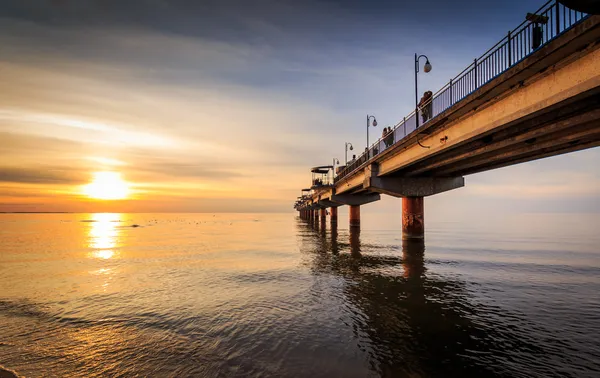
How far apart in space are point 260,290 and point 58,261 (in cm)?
2029

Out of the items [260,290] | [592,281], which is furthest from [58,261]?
[592,281]

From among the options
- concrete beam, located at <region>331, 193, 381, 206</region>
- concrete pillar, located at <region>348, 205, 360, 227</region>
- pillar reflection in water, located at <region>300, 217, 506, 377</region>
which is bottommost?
pillar reflection in water, located at <region>300, 217, 506, 377</region>

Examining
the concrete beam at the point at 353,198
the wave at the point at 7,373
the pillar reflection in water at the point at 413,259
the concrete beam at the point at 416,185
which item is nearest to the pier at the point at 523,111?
the concrete beam at the point at 416,185

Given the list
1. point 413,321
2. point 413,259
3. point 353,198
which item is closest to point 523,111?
point 413,321

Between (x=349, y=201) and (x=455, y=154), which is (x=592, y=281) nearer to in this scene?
(x=455, y=154)

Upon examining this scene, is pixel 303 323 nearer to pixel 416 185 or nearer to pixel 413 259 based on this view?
pixel 413 259

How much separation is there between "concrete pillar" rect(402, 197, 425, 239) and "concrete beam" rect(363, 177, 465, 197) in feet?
3.43

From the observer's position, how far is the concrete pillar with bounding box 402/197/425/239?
34844 mm

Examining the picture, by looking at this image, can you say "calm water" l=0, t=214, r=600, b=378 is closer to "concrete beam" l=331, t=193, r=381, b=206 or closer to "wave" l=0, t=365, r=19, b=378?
"wave" l=0, t=365, r=19, b=378

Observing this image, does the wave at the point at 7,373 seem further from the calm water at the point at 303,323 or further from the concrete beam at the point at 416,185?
the concrete beam at the point at 416,185

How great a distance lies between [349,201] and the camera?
59.1 meters

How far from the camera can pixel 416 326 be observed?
380 inches

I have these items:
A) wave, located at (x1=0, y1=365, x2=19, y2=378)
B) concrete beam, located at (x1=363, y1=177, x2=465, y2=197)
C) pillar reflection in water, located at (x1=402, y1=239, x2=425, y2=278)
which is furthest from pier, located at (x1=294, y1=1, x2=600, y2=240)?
wave, located at (x1=0, y1=365, x2=19, y2=378)

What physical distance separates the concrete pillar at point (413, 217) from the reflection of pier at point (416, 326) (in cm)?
1703
